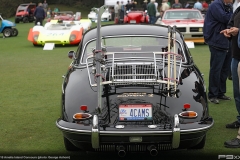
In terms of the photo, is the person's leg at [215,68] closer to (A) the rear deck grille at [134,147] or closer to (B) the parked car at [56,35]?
(A) the rear deck grille at [134,147]

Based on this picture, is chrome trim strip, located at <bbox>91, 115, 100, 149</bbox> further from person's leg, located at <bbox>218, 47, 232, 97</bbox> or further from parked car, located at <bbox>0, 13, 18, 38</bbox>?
parked car, located at <bbox>0, 13, 18, 38</bbox>

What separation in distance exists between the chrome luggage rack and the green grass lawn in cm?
87

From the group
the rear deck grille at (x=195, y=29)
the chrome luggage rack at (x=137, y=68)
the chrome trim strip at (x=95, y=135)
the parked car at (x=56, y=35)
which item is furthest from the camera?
the parked car at (x=56, y=35)

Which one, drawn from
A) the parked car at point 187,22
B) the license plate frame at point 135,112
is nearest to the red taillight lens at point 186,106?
the license plate frame at point 135,112

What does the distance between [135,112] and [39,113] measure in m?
3.12

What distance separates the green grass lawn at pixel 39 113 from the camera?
5922mm

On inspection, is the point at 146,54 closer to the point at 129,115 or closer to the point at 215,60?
the point at 129,115

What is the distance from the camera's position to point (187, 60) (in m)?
6.55

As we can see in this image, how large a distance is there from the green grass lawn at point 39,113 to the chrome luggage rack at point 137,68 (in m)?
0.87

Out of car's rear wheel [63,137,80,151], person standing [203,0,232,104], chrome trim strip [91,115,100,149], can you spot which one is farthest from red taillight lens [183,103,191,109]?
person standing [203,0,232,104]

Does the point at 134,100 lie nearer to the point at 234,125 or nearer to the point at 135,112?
the point at 135,112

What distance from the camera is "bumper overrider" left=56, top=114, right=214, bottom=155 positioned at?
16.4 ft

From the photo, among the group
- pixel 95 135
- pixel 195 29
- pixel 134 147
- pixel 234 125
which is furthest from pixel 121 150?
pixel 195 29

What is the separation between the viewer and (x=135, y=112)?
525 cm
